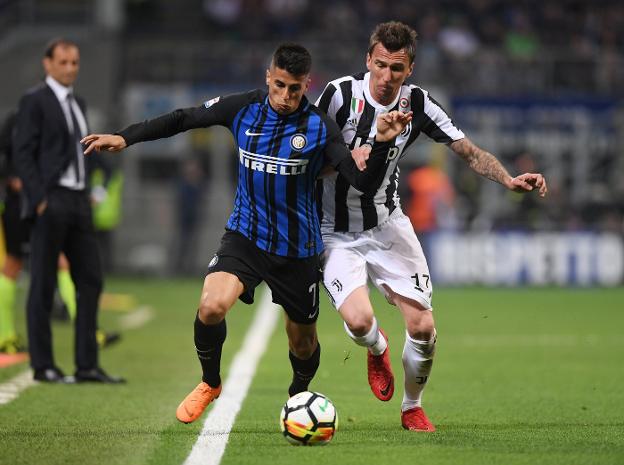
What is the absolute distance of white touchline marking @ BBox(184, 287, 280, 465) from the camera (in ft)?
19.9

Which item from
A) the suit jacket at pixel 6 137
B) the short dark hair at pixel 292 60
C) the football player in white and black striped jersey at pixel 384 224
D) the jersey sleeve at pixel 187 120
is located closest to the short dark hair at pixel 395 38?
the football player in white and black striped jersey at pixel 384 224

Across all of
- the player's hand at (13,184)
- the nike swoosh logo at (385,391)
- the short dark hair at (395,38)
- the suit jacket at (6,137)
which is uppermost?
the short dark hair at (395,38)

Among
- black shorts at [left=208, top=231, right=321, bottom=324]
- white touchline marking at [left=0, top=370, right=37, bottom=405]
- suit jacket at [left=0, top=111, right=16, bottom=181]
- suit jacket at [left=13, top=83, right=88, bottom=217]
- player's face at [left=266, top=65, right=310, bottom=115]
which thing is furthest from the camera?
suit jacket at [left=0, top=111, right=16, bottom=181]

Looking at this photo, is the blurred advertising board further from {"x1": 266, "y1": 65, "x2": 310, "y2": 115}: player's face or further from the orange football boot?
{"x1": 266, "y1": 65, "x2": 310, "y2": 115}: player's face

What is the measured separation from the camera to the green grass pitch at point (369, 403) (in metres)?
6.11

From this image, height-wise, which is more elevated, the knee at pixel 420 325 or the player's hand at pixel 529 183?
the player's hand at pixel 529 183

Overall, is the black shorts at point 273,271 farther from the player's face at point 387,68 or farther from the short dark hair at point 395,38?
the short dark hair at point 395,38

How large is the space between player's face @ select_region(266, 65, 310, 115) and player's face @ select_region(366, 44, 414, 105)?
0.39 meters

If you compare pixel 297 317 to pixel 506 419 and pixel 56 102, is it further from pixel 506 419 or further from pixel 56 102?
pixel 56 102

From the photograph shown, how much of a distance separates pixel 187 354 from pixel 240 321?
11.7ft

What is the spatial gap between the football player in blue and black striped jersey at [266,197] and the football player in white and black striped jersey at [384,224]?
25 centimetres

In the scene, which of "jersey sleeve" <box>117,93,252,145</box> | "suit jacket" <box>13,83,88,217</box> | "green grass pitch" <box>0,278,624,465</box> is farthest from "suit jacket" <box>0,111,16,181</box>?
"jersey sleeve" <box>117,93,252,145</box>

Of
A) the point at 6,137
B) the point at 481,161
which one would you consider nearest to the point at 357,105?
the point at 481,161

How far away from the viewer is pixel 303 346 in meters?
7.25
